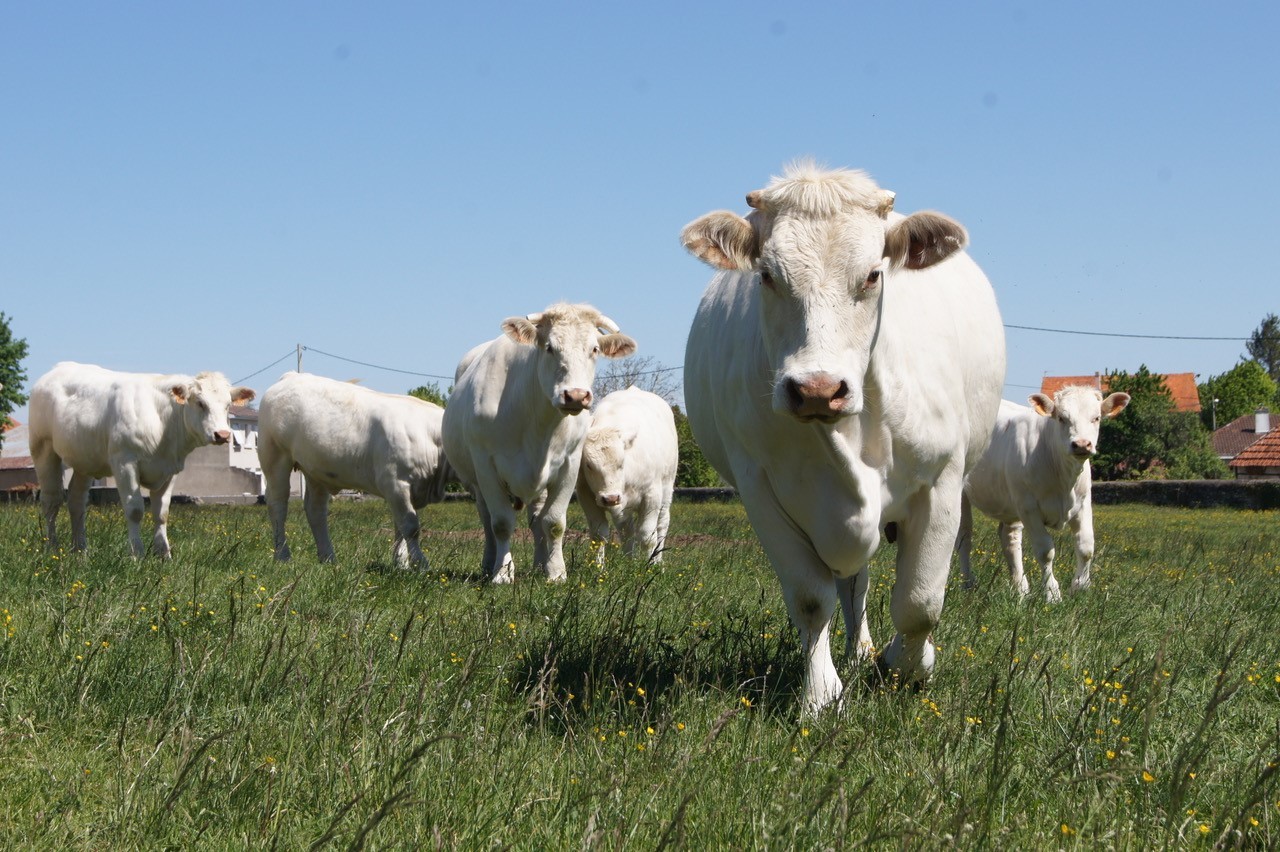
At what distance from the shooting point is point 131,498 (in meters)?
11.7

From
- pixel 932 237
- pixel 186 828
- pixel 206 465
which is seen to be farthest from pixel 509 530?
pixel 206 465

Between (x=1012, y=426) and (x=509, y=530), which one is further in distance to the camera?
(x=1012, y=426)

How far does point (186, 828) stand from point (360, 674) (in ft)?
4.92

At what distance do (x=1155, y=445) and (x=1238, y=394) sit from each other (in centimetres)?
6540

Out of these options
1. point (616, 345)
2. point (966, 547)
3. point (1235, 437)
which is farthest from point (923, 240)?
point (1235, 437)

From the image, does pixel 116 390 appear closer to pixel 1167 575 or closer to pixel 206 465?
pixel 1167 575

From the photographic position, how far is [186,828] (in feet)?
10.4

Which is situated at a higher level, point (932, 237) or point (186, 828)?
point (932, 237)

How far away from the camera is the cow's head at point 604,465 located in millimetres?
11922

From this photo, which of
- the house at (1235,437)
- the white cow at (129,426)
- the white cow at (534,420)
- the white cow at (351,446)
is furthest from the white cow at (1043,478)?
the house at (1235,437)

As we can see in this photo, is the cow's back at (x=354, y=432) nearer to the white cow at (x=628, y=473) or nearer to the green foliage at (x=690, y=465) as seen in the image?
the white cow at (x=628, y=473)

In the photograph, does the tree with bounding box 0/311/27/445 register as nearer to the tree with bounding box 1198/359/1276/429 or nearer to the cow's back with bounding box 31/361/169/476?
the cow's back with bounding box 31/361/169/476

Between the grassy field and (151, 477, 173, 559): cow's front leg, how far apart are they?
3.62 m

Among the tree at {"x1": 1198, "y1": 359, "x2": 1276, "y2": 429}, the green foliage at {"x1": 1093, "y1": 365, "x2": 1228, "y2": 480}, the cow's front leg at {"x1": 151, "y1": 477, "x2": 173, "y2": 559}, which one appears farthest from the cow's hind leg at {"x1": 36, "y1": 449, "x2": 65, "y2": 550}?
the tree at {"x1": 1198, "y1": 359, "x2": 1276, "y2": 429}
